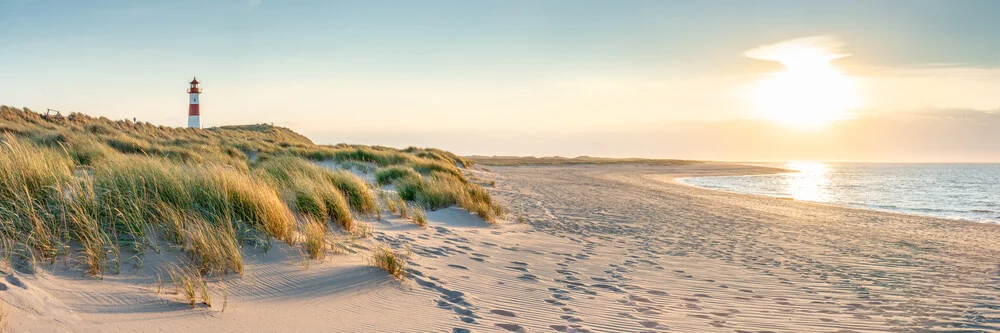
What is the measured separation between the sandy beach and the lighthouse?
1818 inches

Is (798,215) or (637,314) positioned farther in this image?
(798,215)

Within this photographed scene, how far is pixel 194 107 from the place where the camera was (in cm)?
4988

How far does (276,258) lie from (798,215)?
14.8m

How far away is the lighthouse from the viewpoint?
4929 centimetres

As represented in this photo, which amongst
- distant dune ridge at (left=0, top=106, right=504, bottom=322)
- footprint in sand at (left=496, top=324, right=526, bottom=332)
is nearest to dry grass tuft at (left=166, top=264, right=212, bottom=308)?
distant dune ridge at (left=0, top=106, right=504, bottom=322)

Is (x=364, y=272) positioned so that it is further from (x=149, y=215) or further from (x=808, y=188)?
(x=808, y=188)

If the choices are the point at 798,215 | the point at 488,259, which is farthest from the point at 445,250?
the point at 798,215

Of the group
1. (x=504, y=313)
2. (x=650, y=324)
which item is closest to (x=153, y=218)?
(x=504, y=313)

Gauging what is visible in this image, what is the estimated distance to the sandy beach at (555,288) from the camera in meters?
3.83

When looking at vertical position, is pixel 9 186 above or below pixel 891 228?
above

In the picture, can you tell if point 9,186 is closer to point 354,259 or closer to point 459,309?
point 354,259

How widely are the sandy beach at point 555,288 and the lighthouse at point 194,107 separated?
46.2 m

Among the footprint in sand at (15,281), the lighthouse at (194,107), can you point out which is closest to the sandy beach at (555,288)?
the footprint in sand at (15,281)

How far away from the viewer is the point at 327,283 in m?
4.85
